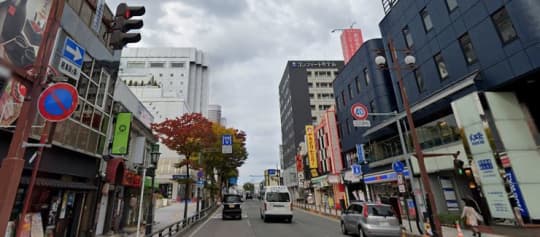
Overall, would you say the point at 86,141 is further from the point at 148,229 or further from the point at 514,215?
the point at 514,215

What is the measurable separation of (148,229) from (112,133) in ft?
17.9

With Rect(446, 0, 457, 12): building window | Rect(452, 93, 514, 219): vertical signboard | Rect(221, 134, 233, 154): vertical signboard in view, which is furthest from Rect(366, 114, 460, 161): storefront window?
Rect(221, 134, 233, 154): vertical signboard

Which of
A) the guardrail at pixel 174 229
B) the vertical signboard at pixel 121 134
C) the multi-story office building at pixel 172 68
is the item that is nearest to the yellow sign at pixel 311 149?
the guardrail at pixel 174 229

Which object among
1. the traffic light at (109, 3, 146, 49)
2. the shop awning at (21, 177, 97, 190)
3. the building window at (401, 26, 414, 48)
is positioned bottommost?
the shop awning at (21, 177, 97, 190)

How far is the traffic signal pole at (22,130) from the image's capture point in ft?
9.47

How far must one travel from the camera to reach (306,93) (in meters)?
69.1

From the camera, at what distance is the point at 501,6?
12.5 meters

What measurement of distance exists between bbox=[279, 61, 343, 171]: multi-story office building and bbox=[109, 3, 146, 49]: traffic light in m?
62.5

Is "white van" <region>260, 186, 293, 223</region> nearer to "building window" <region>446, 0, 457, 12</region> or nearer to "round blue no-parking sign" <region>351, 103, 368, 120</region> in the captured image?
"round blue no-parking sign" <region>351, 103, 368, 120</region>

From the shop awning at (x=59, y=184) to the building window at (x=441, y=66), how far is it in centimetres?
2080

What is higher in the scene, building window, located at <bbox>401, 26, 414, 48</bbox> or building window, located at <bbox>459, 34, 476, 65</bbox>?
building window, located at <bbox>401, 26, 414, 48</bbox>

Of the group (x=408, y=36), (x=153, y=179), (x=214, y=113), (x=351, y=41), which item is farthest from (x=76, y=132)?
(x=214, y=113)

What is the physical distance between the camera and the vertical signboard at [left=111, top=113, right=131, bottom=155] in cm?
1305

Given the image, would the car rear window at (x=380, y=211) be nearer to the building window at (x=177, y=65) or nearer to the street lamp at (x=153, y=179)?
the street lamp at (x=153, y=179)
